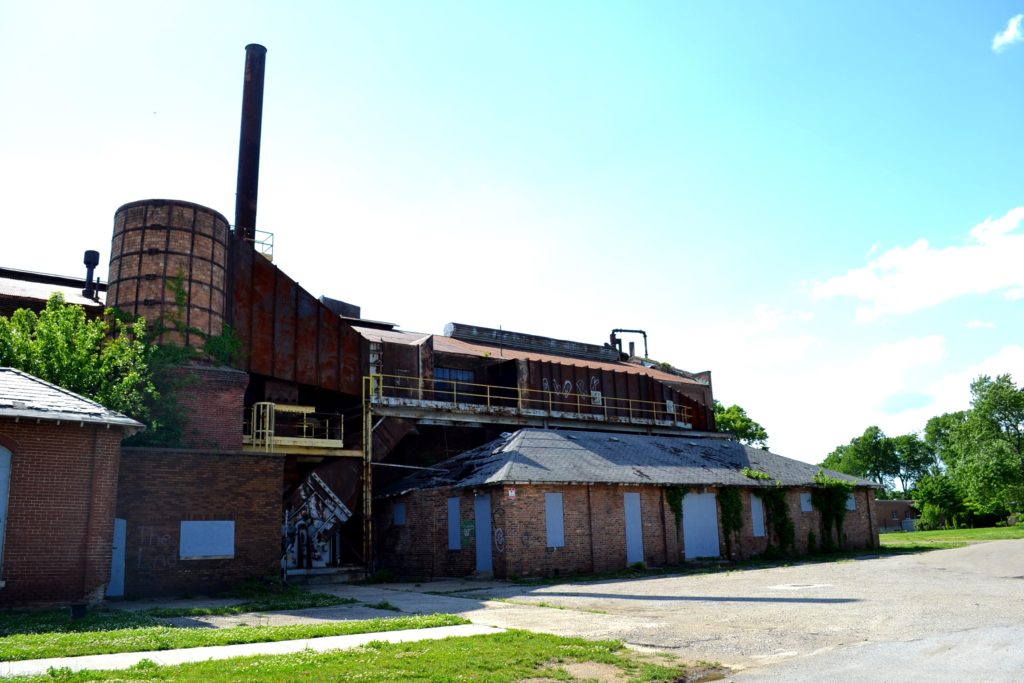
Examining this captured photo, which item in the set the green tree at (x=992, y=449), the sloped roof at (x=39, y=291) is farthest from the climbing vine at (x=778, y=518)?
the green tree at (x=992, y=449)

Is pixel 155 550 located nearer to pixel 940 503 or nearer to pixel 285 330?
pixel 285 330

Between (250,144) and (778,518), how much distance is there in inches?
1002

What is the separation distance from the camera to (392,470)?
99.2 ft

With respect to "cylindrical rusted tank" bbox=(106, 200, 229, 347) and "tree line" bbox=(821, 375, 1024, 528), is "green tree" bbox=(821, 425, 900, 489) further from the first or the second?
"cylindrical rusted tank" bbox=(106, 200, 229, 347)

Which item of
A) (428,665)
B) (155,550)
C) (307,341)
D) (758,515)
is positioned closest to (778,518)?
(758,515)

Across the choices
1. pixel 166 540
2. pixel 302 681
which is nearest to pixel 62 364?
pixel 166 540

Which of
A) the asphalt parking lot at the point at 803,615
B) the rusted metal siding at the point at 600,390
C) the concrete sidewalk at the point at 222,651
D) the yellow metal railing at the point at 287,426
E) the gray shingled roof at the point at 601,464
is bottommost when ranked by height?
the asphalt parking lot at the point at 803,615

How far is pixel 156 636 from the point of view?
1040 cm

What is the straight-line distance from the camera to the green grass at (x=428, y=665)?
7906 mm

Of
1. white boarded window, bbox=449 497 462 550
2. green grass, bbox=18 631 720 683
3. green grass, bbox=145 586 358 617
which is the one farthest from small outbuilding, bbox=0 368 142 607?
white boarded window, bbox=449 497 462 550

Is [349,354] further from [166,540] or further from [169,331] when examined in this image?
[166,540]

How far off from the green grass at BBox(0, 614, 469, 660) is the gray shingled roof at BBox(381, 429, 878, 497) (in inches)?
420

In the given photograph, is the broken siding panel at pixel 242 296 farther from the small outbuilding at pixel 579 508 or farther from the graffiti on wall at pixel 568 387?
the graffiti on wall at pixel 568 387

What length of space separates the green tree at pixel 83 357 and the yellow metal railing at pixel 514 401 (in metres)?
8.52
